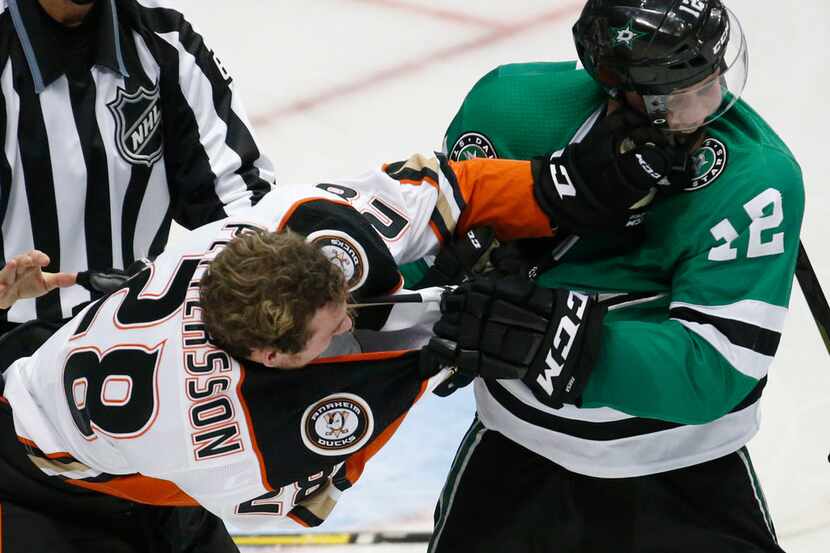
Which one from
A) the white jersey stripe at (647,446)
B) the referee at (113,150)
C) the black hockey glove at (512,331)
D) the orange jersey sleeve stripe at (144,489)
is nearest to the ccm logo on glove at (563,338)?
the black hockey glove at (512,331)

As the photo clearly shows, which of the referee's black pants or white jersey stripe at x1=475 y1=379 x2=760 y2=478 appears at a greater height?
white jersey stripe at x1=475 y1=379 x2=760 y2=478

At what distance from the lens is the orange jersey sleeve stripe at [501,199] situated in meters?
1.90

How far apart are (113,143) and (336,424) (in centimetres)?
84

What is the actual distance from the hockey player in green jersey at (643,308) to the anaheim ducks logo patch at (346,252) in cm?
14

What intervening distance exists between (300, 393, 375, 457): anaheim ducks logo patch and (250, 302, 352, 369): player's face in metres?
0.08

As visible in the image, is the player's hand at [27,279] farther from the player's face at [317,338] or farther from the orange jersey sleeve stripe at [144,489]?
the player's face at [317,338]

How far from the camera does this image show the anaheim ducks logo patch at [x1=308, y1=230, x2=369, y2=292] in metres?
1.69

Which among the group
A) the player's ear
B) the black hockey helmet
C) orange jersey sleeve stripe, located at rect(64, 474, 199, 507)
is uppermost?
the black hockey helmet

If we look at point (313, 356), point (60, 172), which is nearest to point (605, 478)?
point (313, 356)

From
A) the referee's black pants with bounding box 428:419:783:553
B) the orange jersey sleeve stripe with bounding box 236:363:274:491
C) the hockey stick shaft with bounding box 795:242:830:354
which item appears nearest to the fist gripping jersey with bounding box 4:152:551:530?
the orange jersey sleeve stripe with bounding box 236:363:274:491

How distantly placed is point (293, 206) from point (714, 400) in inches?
27.9

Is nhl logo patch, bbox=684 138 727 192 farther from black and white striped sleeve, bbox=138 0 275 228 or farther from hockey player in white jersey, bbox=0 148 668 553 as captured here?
black and white striped sleeve, bbox=138 0 275 228

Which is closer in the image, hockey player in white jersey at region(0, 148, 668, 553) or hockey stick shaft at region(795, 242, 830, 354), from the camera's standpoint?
hockey player in white jersey at region(0, 148, 668, 553)

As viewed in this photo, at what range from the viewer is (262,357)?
1613 millimetres
